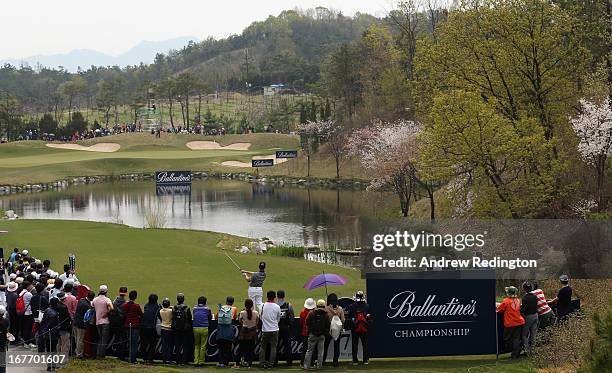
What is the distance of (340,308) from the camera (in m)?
15.4

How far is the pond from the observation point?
4741 centimetres

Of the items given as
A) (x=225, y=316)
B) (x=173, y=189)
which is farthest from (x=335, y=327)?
(x=173, y=189)

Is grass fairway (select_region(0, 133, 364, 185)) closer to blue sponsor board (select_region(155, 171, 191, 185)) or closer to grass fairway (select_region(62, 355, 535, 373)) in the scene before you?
blue sponsor board (select_region(155, 171, 191, 185))

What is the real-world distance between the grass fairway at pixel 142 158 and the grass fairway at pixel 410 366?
60029 mm

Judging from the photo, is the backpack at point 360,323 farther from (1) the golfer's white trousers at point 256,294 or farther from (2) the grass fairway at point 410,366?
(1) the golfer's white trousers at point 256,294

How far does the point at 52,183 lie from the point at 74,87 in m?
62.7

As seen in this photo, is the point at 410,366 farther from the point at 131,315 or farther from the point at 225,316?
the point at 131,315

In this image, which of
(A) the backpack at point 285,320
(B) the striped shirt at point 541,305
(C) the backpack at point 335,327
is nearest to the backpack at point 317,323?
(C) the backpack at point 335,327

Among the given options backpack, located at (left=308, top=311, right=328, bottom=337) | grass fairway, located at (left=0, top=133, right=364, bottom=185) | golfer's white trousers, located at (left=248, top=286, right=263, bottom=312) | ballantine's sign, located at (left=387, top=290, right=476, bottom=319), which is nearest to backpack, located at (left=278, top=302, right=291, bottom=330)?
backpack, located at (left=308, top=311, right=328, bottom=337)

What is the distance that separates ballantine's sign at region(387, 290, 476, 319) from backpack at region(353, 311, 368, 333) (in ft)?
1.72

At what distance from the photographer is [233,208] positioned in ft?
195

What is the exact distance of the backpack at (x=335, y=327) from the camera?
15.2 metres

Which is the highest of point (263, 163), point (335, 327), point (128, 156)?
point (128, 156)

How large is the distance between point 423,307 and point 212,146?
92250 mm
